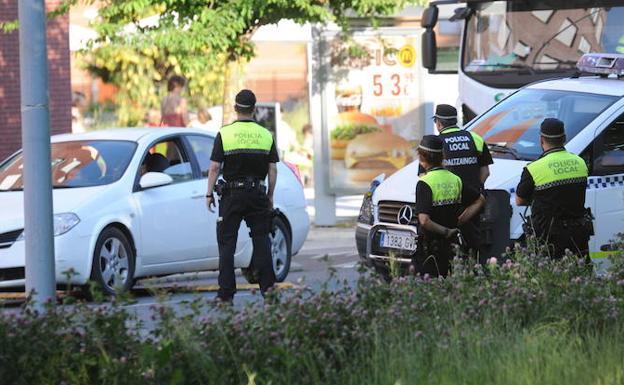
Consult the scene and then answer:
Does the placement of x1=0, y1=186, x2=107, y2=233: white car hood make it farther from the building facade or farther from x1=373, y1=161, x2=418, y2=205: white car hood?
the building facade

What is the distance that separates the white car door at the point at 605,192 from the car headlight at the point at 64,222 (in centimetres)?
409

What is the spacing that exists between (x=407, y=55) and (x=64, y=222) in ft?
32.2

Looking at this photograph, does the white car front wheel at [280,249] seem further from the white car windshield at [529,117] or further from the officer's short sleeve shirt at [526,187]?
the officer's short sleeve shirt at [526,187]

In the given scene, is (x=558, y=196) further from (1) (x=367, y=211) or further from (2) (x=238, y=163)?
(2) (x=238, y=163)

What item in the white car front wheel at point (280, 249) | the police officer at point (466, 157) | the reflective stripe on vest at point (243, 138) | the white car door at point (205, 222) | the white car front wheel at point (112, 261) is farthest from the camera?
the white car front wheel at point (280, 249)

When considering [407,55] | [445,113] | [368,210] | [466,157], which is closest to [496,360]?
[466,157]

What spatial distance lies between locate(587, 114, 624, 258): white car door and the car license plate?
136cm

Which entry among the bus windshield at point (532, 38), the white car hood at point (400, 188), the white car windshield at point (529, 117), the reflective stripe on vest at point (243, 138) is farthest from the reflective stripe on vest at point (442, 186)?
the bus windshield at point (532, 38)

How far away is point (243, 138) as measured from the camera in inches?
439

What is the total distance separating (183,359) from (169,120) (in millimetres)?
13216

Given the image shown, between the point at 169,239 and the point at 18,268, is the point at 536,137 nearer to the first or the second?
the point at 169,239

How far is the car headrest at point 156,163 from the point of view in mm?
13430

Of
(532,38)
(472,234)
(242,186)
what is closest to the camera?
(472,234)

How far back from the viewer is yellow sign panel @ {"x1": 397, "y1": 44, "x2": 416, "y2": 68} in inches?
830
